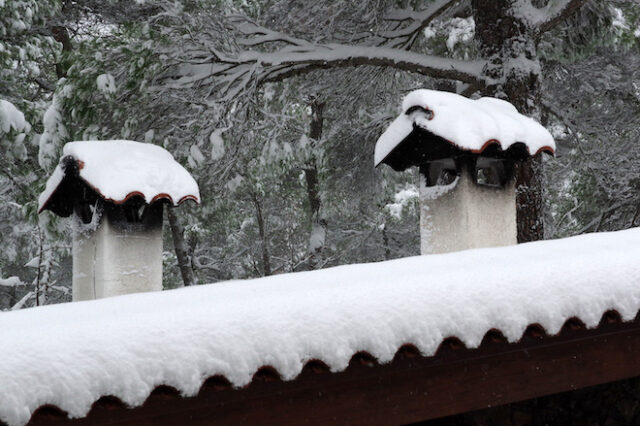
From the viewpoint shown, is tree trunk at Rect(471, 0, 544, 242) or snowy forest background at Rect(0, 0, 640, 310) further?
snowy forest background at Rect(0, 0, 640, 310)

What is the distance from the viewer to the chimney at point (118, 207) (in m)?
4.65

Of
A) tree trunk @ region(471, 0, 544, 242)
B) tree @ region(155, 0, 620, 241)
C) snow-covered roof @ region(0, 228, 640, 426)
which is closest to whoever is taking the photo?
snow-covered roof @ region(0, 228, 640, 426)

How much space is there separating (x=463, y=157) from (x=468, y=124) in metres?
0.24

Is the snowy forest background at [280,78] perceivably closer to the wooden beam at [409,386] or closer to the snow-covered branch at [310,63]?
the snow-covered branch at [310,63]

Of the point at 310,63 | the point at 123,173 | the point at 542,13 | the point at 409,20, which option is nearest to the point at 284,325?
the point at 123,173

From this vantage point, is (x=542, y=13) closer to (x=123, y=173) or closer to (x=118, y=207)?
(x=123, y=173)

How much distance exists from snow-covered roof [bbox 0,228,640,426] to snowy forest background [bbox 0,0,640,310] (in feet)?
17.0

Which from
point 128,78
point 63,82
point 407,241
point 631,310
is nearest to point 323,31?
point 128,78

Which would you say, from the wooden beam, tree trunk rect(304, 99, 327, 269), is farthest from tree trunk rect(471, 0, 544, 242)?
tree trunk rect(304, 99, 327, 269)

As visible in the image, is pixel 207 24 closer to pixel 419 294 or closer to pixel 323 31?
pixel 323 31

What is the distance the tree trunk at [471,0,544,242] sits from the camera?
7.21 meters

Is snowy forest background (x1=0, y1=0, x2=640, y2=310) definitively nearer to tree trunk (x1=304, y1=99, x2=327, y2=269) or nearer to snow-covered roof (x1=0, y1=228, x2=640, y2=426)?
tree trunk (x1=304, y1=99, x2=327, y2=269)

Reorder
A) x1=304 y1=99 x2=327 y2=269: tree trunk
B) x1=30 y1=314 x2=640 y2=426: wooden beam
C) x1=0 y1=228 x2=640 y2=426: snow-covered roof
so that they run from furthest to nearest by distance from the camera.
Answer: x1=304 y1=99 x2=327 y2=269: tree trunk < x1=30 y1=314 x2=640 y2=426: wooden beam < x1=0 y1=228 x2=640 y2=426: snow-covered roof

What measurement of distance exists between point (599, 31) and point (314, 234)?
26.5 feet
